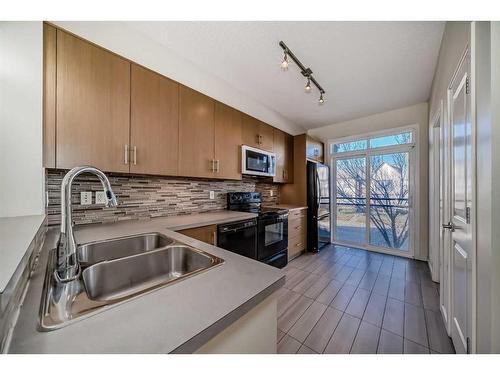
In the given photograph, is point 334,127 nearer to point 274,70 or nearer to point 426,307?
point 274,70

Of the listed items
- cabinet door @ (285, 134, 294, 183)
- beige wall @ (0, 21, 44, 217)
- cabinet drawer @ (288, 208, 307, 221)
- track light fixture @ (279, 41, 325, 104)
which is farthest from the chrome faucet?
cabinet door @ (285, 134, 294, 183)

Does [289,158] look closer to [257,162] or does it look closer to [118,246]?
[257,162]

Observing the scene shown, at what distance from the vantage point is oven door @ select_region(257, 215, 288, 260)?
245 cm

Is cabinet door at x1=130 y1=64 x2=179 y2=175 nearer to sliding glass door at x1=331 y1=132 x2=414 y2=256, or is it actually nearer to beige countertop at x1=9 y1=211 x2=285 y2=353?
beige countertop at x1=9 y1=211 x2=285 y2=353

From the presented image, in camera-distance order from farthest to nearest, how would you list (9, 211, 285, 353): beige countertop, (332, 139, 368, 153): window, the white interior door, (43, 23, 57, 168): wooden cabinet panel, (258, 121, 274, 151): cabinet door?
(332, 139, 368, 153): window → (258, 121, 274, 151): cabinet door → (43, 23, 57, 168): wooden cabinet panel → the white interior door → (9, 211, 285, 353): beige countertop

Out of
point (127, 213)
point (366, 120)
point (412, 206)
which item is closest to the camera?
point (127, 213)

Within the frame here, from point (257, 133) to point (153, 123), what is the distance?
1.53 m

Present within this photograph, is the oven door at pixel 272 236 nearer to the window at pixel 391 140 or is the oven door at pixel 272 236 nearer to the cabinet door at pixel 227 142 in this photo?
the cabinet door at pixel 227 142

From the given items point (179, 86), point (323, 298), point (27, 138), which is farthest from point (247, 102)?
point (323, 298)

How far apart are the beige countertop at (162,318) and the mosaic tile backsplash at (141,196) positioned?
3.52ft

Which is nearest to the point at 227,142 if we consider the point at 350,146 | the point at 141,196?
the point at 141,196

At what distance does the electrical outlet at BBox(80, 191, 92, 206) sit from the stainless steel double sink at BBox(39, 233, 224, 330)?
2.21 ft
